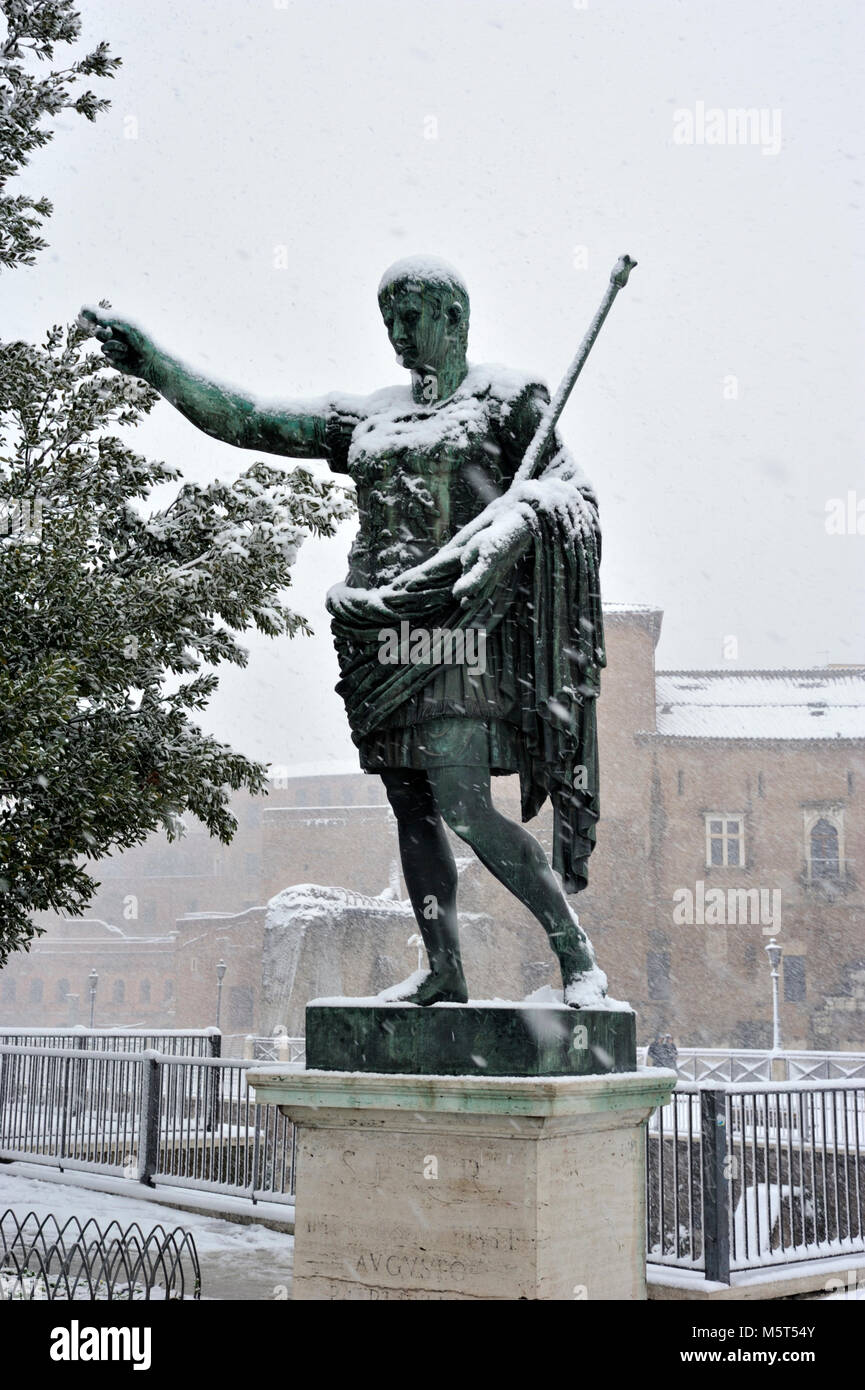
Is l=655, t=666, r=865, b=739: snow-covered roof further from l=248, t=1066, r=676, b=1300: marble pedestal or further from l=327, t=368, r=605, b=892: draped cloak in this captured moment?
l=248, t=1066, r=676, b=1300: marble pedestal

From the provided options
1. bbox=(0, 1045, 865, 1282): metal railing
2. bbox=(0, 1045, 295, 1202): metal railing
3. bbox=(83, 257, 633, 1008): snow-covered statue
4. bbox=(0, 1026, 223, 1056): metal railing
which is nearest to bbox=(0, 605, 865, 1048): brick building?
bbox=(0, 1026, 223, 1056): metal railing

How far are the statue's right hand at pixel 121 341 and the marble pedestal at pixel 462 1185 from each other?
1987 mm

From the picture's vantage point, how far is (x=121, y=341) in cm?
368

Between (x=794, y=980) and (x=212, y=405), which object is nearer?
(x=212, y=405)

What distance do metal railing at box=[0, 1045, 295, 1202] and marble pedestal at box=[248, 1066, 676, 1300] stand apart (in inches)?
262

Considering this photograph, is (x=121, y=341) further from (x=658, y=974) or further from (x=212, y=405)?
(x=658, y=974)

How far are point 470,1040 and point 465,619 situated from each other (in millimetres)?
1005

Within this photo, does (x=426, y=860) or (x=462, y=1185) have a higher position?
(x=426, y=860)

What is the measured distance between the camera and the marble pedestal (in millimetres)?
2867

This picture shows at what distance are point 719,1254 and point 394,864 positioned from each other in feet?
145

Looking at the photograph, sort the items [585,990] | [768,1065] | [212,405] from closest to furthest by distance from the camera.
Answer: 1. [585,990]
2. [212,405]
3. [768,1065]

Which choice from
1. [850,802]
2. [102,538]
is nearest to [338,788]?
[850,802]

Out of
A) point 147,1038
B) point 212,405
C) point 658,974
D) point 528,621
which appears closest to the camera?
point 528,621

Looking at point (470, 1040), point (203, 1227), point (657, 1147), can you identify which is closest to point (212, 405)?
point (470, 1040)
